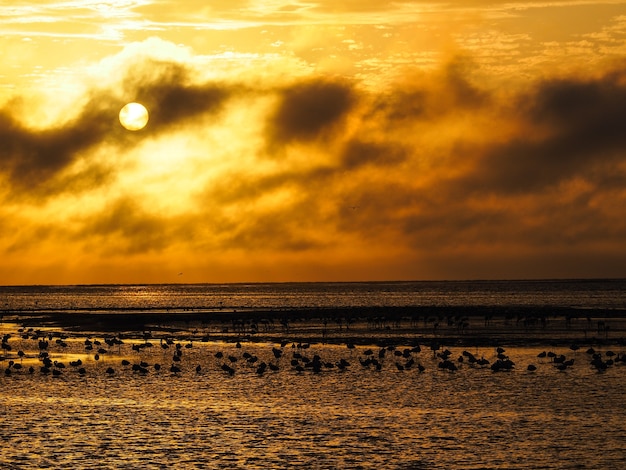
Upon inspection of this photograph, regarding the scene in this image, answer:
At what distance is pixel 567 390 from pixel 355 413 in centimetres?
1226

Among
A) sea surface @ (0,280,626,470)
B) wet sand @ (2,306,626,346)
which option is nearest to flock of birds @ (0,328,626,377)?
sea surface @ (0,280,626,470)

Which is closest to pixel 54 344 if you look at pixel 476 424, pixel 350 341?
pixel 350 341

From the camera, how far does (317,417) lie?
139ft

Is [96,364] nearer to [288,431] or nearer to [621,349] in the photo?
[288,431]

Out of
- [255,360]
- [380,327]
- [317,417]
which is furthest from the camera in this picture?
[380,327]

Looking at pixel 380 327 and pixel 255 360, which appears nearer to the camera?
pixel 255 360

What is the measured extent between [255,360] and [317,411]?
70.7ft

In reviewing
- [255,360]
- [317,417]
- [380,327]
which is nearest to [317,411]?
[317,417]

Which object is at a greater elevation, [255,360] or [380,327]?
Answer: [380,327]

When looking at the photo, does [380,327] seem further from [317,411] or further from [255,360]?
[317,411]

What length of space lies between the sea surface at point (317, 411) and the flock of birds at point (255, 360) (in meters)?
0.19

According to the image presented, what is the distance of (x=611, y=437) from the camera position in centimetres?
3684

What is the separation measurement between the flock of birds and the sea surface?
189 mm

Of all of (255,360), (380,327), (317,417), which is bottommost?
(317,417)
